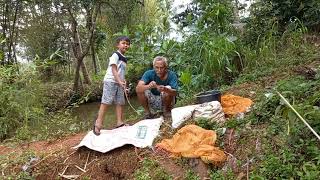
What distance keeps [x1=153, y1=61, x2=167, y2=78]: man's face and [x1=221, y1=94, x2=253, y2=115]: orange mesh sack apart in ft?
2.38

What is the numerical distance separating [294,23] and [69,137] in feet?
14.4

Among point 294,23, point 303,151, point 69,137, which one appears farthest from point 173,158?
point 294,23

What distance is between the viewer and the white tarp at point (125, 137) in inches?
145

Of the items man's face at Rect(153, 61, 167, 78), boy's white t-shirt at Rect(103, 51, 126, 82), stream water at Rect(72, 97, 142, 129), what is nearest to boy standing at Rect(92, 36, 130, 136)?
boy's white t-shirt at Rect(103, 51, 126, 82)

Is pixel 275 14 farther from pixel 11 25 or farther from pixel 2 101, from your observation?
pixel 11 25

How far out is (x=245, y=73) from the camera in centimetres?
577

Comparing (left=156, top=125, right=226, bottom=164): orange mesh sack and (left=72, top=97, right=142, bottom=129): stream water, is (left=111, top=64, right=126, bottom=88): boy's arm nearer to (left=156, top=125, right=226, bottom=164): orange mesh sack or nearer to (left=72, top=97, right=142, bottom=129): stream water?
(left=156, top=125, right=226, bottom=164): orange mesh sack

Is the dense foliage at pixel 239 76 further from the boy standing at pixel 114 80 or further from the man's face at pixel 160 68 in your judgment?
the boy standing at pixel 114 80

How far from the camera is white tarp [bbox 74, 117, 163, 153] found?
367 cm

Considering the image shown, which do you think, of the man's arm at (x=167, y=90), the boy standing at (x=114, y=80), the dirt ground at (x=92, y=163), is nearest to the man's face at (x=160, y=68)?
the man's arm at (x=167, y=90)

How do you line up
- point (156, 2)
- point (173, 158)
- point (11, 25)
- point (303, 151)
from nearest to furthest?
point (303, 151), point (173, 158), point (11, 25), point (156, 2)

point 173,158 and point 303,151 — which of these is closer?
point 303,151

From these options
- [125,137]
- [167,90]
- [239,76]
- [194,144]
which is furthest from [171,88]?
[239,76]

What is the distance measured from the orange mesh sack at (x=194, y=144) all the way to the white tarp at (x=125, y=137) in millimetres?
223
